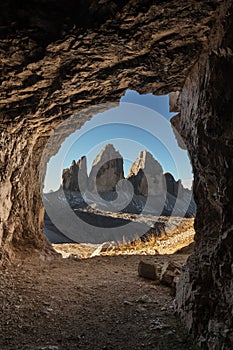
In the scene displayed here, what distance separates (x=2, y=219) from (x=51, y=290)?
1.43 metres

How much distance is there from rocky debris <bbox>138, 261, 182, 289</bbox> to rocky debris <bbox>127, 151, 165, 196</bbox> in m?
32.7

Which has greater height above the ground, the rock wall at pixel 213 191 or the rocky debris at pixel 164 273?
the rock wall at pixel 213 191

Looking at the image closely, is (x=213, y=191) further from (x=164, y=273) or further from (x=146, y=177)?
(x=146, y=177)

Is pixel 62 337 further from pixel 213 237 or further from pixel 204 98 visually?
pixel 204 98

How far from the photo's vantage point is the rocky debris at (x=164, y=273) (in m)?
4.07

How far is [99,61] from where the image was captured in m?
2.65

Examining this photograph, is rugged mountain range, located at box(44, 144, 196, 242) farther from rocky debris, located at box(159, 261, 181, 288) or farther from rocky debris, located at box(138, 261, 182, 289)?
rocky debris, located at box(159, 261, 181, 288)

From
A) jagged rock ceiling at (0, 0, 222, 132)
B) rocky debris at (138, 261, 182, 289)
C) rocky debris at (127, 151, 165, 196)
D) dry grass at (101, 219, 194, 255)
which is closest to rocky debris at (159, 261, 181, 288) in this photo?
rocky debris at (138, 261, 182, 289)

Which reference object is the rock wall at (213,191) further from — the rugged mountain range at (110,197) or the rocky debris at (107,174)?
the rocky debris at (107,174)

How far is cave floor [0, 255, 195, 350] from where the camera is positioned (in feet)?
7.78

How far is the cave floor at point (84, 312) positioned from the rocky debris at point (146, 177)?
109ft

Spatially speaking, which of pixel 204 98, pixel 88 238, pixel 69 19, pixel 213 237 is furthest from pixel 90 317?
pixel 88 238

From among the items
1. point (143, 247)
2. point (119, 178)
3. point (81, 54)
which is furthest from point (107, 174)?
point (81, 54)

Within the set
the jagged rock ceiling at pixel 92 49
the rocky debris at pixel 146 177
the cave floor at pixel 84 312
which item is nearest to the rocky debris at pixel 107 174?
the rocky debris at pixel 146 177
